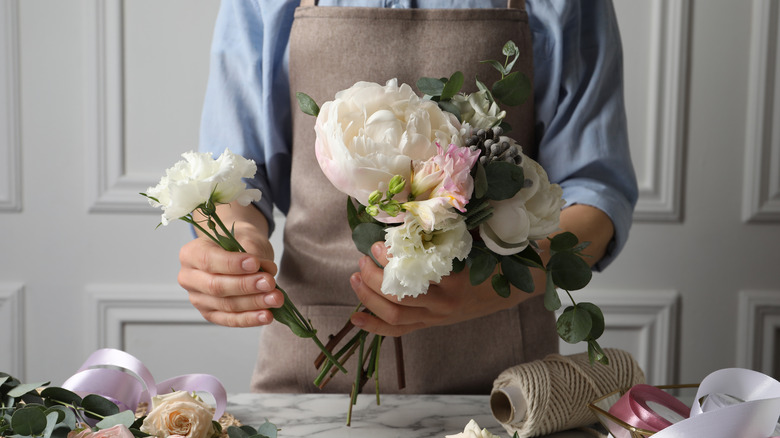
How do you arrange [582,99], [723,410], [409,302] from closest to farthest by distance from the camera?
[723,410] → [409,302] → [582,99]

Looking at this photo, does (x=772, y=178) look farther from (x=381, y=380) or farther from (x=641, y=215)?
(x=381, y=380)

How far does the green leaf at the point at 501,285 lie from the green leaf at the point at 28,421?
0.95ft

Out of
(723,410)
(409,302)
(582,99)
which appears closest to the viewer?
(723,410)

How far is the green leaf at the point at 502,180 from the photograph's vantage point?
0.42 metres

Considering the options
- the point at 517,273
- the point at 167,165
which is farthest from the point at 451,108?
the point at 167,165

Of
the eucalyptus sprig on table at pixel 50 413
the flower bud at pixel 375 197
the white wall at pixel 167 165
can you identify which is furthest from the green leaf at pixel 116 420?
the white wall at pixel 167 165

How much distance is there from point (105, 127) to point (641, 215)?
115 cm

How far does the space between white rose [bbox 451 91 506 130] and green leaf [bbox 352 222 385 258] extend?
9 centimetres

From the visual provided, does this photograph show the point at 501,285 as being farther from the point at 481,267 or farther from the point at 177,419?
the point at 177,419

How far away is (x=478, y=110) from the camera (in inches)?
18.0

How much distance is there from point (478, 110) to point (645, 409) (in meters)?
0.23

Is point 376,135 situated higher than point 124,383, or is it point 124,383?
point 376,135

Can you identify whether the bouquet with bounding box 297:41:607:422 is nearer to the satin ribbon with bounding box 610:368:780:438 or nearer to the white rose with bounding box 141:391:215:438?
the satin ribbon with bounding box 610:368:780:438

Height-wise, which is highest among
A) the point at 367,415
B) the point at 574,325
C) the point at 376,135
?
the point at 376,135
